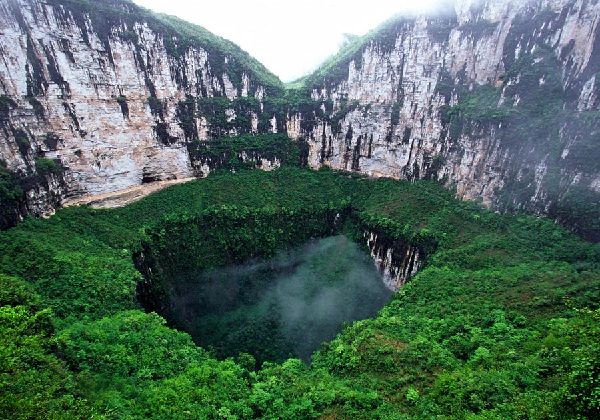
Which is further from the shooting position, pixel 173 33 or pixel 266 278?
pixel 173 33

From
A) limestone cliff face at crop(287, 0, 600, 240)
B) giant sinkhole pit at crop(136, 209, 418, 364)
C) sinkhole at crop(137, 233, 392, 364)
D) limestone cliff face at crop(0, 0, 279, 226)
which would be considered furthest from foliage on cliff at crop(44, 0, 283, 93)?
sinkhole at crop(137, 233, 392, 364)

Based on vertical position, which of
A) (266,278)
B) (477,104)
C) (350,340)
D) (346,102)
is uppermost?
(477,104)

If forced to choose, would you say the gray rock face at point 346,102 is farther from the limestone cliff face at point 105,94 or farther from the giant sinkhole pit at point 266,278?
the giant sinkhole pit at point 266,278

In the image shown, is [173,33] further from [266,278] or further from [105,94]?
[266,278]

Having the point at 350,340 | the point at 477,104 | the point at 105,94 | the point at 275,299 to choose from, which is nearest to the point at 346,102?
the point at 477,104

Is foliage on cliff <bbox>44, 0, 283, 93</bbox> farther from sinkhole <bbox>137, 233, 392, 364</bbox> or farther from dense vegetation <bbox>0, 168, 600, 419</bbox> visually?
sinkhole <bbox>137, 233, 392, 364</bbox>

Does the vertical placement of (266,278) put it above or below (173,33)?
below

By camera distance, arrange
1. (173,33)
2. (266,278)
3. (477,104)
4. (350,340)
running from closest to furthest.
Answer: (350,340) → (477,104) → (266,278) → (173,33)
